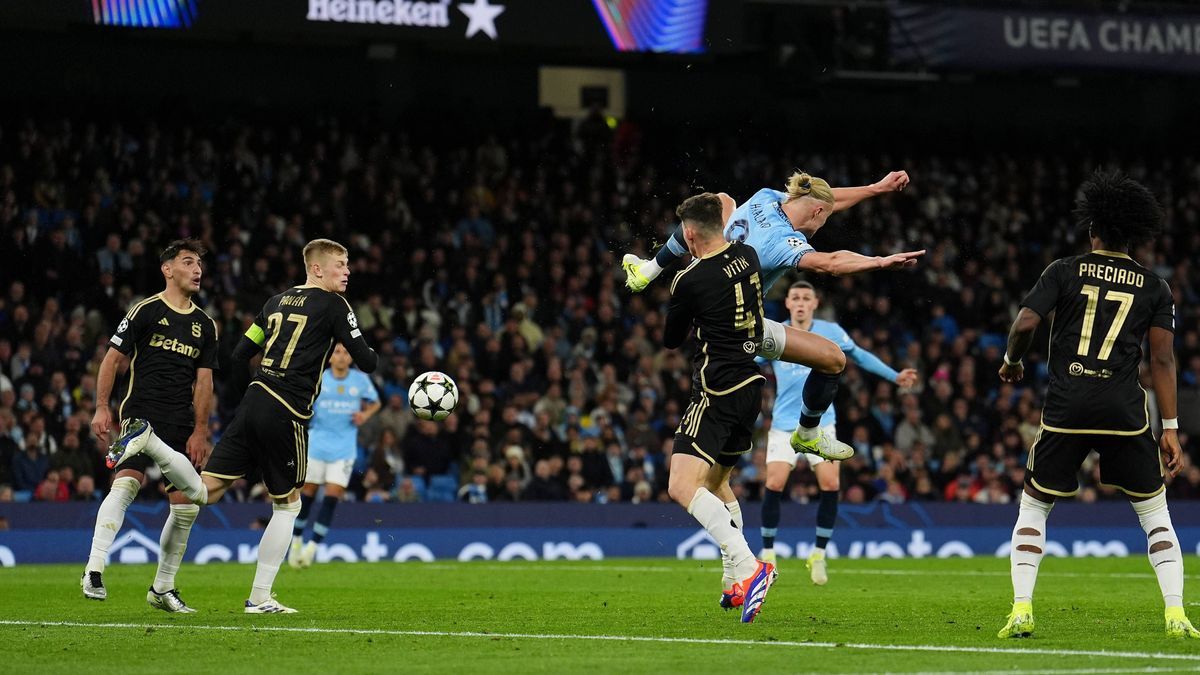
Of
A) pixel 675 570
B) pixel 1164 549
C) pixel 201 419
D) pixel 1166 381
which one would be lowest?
pixel 675 570

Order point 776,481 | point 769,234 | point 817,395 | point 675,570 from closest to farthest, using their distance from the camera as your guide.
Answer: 1. point 769,234
2. point 817,395
3. point 776,481
4. point 675,570

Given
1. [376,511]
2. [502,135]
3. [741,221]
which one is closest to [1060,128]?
[502,135]

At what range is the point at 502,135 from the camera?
2886cm

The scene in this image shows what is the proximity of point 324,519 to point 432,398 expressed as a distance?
6.83 metres

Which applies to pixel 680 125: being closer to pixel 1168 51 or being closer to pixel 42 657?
pixel 1168 51

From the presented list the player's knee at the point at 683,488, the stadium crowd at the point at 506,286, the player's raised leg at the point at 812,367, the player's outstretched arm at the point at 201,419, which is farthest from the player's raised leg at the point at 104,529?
the stadium crowd at the point at 506,286

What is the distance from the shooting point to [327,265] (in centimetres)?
1114

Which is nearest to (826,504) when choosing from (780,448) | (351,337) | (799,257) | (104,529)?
(780,448)

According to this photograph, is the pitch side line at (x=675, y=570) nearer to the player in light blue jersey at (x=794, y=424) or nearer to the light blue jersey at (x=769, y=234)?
the player in light blue jersey at (x=794, y=424)

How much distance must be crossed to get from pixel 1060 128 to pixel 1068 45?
844 centimetres

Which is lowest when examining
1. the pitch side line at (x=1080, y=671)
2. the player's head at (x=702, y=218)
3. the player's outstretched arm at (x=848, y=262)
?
the pitch side line at (x=1080, y=671)

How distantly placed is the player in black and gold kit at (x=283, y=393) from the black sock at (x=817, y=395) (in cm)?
334

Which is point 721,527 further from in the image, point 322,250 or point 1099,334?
point 322,250

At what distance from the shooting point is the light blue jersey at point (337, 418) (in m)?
18.6
